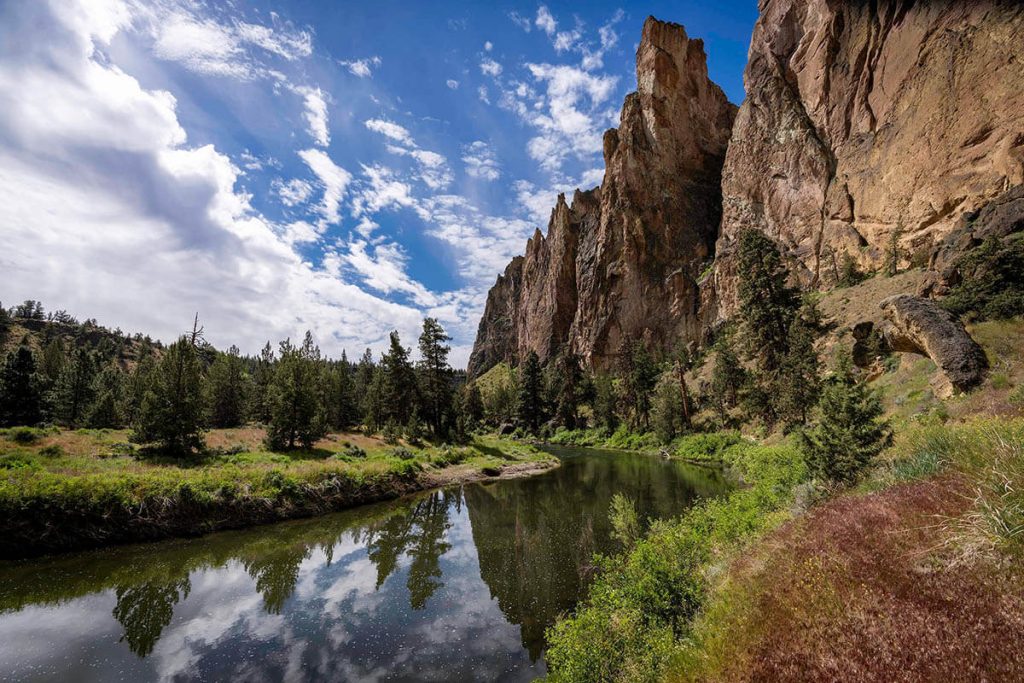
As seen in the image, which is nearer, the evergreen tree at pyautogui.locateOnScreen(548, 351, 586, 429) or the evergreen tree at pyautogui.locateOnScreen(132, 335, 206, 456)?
the evergreen tree at pyautogui.locateOnScreen(132, 335, 206, 456)

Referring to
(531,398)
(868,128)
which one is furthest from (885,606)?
(868,128)

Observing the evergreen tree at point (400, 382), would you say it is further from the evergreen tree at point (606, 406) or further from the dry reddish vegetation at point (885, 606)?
the dry reddish vegetation at point (885, 606)

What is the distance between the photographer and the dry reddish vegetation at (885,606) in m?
3.49

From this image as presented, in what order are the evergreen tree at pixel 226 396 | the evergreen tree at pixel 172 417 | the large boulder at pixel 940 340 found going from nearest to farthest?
the large boulder at pixel 940 340, the evergreen tree at pixel 172 417, the evergreen tree at pixel 226 396

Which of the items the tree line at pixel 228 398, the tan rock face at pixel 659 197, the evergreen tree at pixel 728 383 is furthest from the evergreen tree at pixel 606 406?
the tan rock face at pixel 659 197

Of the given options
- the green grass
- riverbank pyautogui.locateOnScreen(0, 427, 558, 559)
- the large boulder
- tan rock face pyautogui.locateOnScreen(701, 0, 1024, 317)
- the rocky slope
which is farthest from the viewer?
the rocky slope

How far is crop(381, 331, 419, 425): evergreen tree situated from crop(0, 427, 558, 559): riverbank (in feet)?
56.9

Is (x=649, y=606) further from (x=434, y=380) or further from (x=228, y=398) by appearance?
(x=228, y=398)

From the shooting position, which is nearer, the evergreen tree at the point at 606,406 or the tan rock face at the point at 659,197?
the evergreen tree at the point at 606,406

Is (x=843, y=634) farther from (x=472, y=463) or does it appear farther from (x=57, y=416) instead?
(x=57, y=416)

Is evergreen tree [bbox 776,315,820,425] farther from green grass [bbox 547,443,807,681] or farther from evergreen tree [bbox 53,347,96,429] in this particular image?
evergreen tree [bbox 53,347,96,429]

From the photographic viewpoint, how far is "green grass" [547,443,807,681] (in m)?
7.68

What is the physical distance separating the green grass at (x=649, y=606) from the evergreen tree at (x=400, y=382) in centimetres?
4675

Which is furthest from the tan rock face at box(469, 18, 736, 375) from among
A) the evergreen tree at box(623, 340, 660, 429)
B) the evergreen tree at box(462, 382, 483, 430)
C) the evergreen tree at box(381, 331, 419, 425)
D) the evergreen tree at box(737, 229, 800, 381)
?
the evergreen tree at box(381, 331, 419, 425)
